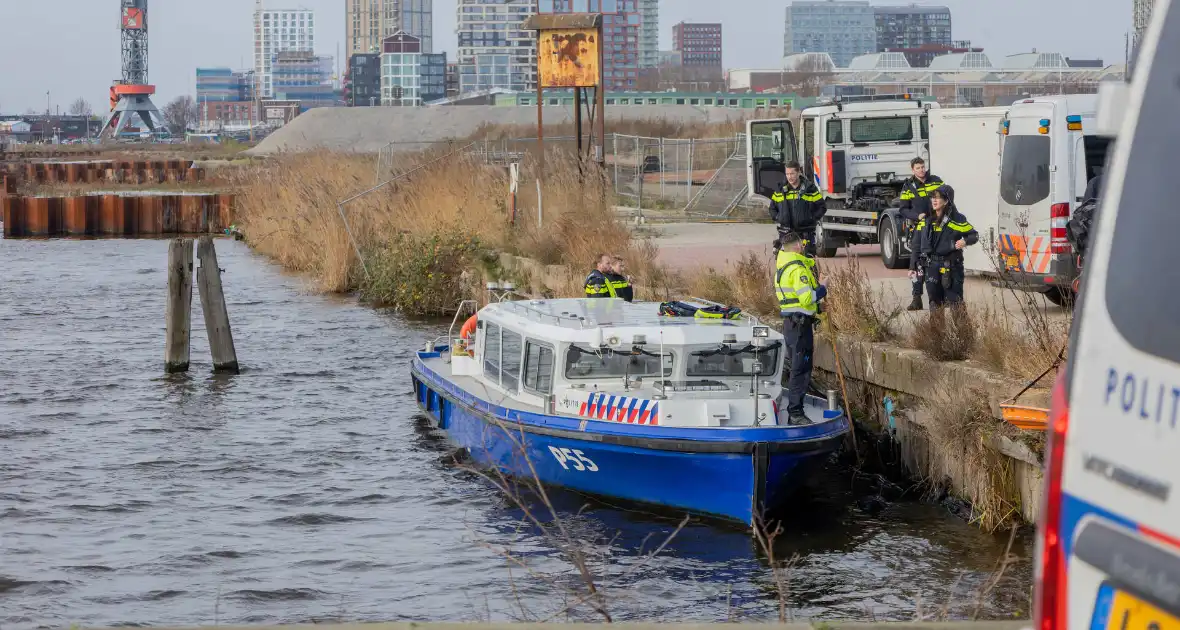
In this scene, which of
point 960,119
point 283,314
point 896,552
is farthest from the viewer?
point 283,314

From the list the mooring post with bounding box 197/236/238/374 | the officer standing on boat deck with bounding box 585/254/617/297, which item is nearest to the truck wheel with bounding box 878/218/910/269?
the officer standing on boat deck with bounding box 585/254/617/297

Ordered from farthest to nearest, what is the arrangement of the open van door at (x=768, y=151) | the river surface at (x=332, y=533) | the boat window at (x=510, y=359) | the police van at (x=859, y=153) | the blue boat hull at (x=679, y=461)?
the open van door at (x=768, y=151) → the police van at (x=859, y=153) → the boat window at (x=510, y=359) → the blue boat hull at (x=679, y=461) → the river surface at (x=332, y=533)

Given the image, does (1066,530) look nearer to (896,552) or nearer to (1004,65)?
(896,552)

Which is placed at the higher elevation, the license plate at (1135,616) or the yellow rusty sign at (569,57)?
the yellow rusty sign at (569,57)

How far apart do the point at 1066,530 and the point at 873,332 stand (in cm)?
1202

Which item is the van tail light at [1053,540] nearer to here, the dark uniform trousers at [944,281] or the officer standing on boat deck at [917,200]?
the dark uniform trousers at [944,281]

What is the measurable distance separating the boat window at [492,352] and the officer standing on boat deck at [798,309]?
130 inches

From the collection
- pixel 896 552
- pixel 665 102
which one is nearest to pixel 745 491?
pixel 896 552

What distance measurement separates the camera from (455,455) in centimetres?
1622

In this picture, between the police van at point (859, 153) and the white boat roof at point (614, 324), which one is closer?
the white boat roof at point (614, 324)

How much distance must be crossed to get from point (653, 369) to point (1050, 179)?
21.1ft

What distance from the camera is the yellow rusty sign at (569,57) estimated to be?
33.7 meters

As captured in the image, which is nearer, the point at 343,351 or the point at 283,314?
the point at 343,351

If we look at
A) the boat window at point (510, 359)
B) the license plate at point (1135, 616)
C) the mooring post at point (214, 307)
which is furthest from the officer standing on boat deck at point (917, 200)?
the license plate at point (1135, 616)
